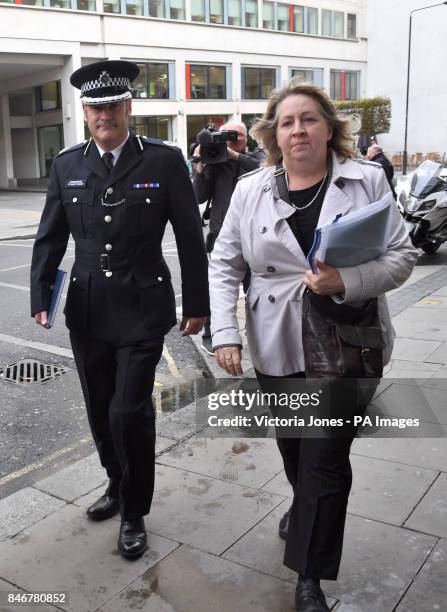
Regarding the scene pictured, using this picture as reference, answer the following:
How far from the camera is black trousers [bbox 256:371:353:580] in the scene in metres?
2.52

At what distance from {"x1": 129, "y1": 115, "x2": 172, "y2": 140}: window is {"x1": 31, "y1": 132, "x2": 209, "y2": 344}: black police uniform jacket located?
37711 mm

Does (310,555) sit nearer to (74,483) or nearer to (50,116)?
(74,483)

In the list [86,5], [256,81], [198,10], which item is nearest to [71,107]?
[86,5]

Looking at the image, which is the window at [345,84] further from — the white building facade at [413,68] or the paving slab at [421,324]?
the paving slab at [421,324]

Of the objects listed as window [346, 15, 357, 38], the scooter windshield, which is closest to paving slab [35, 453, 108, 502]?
the scooter windshield

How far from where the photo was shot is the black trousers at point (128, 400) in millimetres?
2986

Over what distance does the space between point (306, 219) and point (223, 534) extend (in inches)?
58.2

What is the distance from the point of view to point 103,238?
3.02m

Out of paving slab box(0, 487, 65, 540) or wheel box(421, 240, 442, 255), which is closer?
paving slab box(0, 487, 65, 540)

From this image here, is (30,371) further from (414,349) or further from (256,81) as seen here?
(256,81)

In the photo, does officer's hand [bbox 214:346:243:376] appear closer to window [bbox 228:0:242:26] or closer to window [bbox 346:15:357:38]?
window [bbox 228:0:242:26]

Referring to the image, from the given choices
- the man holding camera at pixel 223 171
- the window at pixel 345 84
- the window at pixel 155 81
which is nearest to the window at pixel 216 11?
the window at pixel 155 81

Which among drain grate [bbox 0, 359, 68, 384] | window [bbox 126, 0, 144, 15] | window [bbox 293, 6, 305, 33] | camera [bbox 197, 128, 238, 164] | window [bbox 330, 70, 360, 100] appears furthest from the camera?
window [bbox 330, 70, 360, 100]

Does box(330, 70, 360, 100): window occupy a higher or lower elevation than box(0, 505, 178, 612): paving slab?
higher
